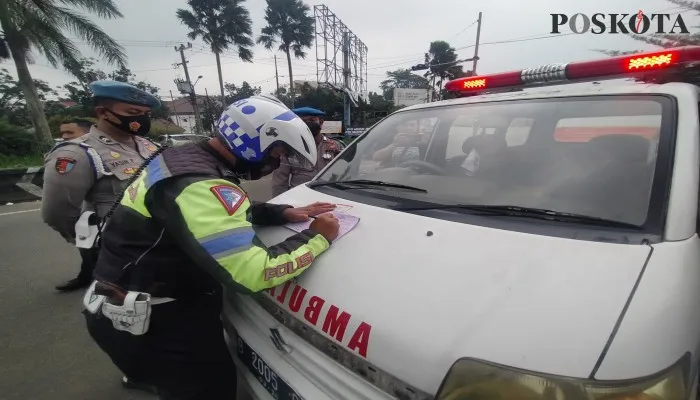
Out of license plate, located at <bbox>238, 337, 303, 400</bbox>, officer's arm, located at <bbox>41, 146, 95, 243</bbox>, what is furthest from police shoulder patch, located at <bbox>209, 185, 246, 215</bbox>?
officer's arm, located at <bbox>41, 146, 95, 243</bbox>

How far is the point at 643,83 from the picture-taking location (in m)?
1.78

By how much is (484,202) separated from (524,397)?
82cm

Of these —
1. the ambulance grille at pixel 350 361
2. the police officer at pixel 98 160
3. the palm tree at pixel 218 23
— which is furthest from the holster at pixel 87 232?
the palm tree at pixel 218 23

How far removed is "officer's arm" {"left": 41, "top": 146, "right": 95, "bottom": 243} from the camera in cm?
255

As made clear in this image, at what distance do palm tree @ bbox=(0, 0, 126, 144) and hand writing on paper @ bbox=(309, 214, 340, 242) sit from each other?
50.4ft

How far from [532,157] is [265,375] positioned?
4.51 feet

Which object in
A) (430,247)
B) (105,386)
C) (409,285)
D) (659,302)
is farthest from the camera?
(105,386)

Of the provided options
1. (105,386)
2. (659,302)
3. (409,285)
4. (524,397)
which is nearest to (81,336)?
(105,386)

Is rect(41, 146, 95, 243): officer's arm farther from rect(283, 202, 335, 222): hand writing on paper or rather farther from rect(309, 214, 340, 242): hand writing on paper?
rect(309, 214, 340, 242): hand writing on paper

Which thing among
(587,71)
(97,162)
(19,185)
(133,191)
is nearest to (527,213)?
(587,71)

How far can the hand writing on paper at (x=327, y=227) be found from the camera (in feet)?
4.78

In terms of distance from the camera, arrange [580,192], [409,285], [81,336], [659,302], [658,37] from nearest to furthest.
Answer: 1. [659,302]
2. [409,285]
3. [580,192]
4. [81,336]
5. [658,37]

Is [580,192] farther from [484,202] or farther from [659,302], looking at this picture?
[659,302]

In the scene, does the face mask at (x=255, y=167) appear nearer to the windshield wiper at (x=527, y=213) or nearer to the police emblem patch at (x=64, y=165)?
the windshield wiper at (x=527, y=213)
